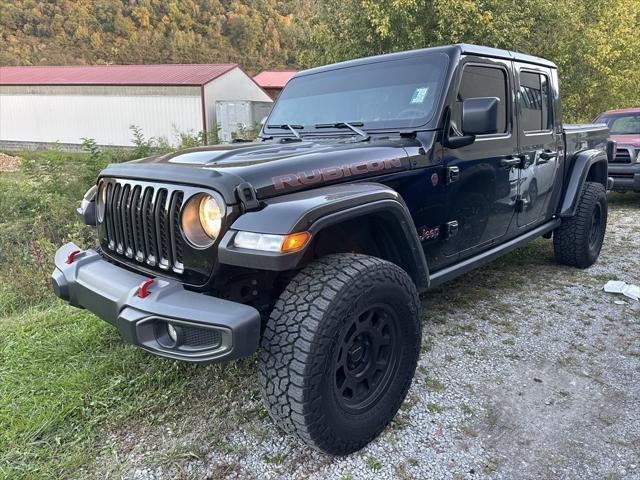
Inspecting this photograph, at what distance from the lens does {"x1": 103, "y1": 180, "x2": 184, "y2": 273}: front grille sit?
7.18 feet

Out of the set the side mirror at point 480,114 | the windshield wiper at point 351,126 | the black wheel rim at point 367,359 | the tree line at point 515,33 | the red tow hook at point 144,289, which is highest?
the tree line at point 515,33

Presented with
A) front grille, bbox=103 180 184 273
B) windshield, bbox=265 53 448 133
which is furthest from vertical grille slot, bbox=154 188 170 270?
windshield, bbox=265 53 448 133

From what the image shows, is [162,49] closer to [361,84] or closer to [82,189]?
[82,189]

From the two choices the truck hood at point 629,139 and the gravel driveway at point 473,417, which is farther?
the truck hood at point 629,139

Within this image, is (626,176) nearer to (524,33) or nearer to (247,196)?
(524,33)

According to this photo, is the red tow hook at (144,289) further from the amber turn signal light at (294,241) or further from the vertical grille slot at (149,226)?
the amber turn signal light at (294,241)

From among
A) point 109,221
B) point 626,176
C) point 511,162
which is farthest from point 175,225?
point 626,176

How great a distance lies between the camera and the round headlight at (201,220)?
209 cm

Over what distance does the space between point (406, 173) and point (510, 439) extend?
1439 mm

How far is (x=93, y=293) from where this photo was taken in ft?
7.60

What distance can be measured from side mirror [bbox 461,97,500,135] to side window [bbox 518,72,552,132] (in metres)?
1.22

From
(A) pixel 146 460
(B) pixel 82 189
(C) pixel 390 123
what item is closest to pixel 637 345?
(C) pixel 390 123

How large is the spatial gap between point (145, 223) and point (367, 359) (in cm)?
122

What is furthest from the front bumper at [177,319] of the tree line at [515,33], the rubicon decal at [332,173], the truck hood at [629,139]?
the tree line at [515,33]
